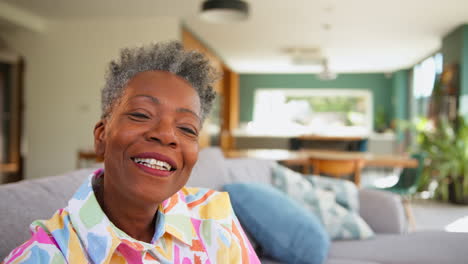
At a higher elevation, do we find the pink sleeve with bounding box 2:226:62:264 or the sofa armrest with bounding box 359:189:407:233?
the pink sleeve with bounding box 2:226:62:264

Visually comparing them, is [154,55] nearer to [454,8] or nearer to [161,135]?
[161,135]

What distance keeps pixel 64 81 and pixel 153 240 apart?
665 cm

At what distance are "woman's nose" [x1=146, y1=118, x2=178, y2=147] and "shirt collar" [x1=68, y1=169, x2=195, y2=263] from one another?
0.15 metres

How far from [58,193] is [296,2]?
495 centimetres

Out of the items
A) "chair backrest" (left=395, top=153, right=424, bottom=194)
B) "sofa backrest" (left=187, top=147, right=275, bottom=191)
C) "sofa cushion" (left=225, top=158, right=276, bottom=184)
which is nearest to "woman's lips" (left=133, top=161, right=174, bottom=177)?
"sofa backrest" (left=187, top=147, right=275, bottom=191)

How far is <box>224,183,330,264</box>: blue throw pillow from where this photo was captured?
171 centimetres

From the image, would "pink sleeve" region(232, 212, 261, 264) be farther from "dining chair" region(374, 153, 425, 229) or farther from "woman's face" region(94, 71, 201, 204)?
"dining chair" region(374, 153, 425, 229)

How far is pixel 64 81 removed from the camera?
22.4ft

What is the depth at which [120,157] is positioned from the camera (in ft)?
2.44

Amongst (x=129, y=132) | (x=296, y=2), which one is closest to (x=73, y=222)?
(x=129, y=132)

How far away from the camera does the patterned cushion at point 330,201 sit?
2209 mm

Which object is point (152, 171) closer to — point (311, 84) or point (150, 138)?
point (150, 138)

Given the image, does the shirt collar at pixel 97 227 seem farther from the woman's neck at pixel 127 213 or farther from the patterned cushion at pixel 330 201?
the patterned cushion at pixel 330 201

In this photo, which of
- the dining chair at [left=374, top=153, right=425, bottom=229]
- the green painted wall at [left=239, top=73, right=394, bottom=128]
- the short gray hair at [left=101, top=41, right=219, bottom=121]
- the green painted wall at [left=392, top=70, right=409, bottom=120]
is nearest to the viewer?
the short gray hair at [left=101, top=41, right=219, bottom=121]
